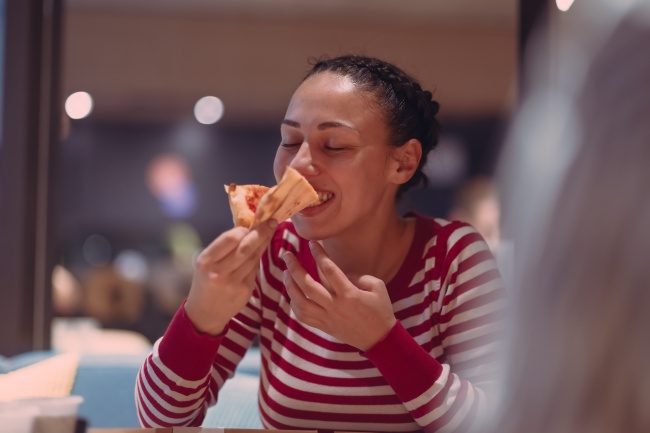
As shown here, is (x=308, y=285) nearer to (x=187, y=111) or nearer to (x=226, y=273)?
(x=226, y=273)

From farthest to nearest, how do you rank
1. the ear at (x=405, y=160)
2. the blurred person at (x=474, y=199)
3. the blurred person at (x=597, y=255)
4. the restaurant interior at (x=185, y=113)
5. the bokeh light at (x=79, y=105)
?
1. the bokeh light at (x=79, y=105)
2. the restaurant interior at (x=185, y=113)
3. the blurred person at (x=474, y=199)
4. the ear at (x=405, y=160)
5. the blurred person at (x=597, y=255)

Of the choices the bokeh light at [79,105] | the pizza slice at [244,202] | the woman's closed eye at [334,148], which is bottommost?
the pizza slice at [244,202]

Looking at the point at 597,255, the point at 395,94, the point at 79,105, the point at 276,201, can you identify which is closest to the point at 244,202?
the point at 276,201

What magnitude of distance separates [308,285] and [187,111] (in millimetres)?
5577

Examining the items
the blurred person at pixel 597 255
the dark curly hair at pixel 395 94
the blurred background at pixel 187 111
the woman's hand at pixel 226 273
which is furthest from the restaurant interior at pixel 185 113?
the blurred person at pixel 597 255

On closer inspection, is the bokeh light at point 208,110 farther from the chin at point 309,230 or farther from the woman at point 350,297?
the chin at point 309,230

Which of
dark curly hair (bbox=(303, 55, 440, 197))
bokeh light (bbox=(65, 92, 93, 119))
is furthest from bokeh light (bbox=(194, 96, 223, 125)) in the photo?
dark curly hair (bbox=(303, 55, 440, 197))

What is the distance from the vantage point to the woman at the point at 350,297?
0.97 metres

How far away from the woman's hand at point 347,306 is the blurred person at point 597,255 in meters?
0.43

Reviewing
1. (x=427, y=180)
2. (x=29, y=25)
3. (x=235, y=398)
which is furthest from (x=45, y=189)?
Result: (x=427, y=180)

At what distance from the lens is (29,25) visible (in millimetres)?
2643

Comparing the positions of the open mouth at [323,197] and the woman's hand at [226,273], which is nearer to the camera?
the woman's hand at [226,273]

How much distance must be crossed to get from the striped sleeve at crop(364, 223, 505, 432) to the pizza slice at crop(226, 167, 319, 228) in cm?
20

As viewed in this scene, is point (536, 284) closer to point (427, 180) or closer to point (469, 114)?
point (427, 180)
